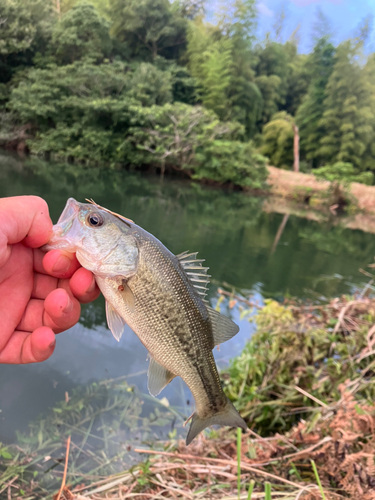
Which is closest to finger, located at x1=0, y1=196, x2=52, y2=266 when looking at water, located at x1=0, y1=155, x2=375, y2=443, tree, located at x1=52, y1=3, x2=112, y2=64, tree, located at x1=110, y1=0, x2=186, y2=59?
water, located at x1=0, y1=155, x2=375, y2=443

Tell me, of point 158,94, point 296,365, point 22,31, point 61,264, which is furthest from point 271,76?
point 61,264

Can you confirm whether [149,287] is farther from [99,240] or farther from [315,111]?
[315,111]

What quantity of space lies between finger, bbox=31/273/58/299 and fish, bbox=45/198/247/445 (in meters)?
0.31

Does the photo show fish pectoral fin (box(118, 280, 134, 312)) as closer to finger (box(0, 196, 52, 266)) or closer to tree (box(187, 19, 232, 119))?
finger (box(0, 196, 52, 266))

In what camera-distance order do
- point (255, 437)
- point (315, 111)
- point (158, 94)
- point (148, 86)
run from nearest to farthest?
point (255, 437)
point (148, 86)
point (158, 94)
point (315, 111)

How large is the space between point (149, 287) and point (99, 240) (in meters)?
0.32

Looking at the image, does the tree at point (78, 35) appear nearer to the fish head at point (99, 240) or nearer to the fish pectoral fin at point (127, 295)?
the fish head at point (99, 240)

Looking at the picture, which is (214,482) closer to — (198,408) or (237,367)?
(198,408)

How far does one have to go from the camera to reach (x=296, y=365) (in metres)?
3.60

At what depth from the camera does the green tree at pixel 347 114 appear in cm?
3684

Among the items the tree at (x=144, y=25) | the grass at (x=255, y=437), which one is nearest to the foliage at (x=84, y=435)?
the grass at (x=255, y=437)

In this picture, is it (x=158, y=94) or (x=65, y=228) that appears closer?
(x=65, y=228)

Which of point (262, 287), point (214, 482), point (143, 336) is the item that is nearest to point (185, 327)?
point (143, 336)

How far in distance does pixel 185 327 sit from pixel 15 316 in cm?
92
